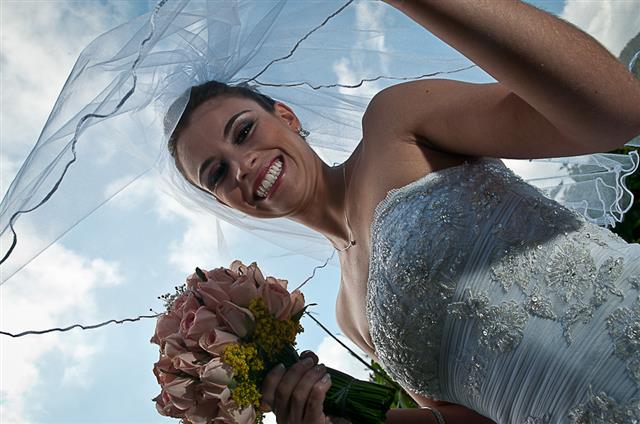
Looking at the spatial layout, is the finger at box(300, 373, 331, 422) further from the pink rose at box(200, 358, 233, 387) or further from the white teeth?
the white teeth

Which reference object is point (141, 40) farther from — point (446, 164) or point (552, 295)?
point (552, 295)

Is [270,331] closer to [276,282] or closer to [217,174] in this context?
[276,282]

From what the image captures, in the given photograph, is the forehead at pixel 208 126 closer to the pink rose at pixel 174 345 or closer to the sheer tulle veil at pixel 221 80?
the sheer tulle veil at pixel 221 80

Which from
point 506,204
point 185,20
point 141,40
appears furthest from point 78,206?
point 506,204

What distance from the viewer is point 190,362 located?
70.7 inches

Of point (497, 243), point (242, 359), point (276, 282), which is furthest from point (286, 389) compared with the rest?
point (497, 243)

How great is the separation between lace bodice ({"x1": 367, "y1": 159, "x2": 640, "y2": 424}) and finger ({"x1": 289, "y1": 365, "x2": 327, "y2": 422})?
0.35m

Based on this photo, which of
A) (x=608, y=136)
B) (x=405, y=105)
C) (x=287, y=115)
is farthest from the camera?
(x=287, y=115)

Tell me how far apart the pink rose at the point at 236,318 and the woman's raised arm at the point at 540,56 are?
95 cm

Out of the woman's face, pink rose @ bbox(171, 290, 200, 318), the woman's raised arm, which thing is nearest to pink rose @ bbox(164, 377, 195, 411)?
pink rose @ bbox(171, 290, 200, 318)

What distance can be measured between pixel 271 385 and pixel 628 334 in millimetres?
1000

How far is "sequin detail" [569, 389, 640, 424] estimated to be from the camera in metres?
1.68

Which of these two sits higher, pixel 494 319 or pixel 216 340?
pixel 494 319

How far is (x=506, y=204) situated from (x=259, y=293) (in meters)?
0.80
